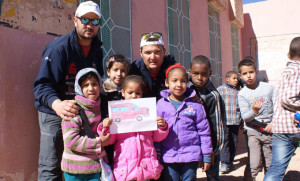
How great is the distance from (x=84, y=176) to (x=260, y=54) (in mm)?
11897

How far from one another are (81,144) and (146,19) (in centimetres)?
379

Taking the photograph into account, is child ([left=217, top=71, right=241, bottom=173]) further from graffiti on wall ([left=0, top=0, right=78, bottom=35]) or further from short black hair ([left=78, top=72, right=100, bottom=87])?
short black hair ([left=78, top=72, right=100, bottom=87])

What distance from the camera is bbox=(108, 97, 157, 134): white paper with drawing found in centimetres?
205

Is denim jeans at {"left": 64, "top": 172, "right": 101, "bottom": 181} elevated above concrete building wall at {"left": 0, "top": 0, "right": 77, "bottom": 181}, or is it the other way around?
concrete building wall at {"left": 0, "top": 0, "right": 77, "bottom": 181}

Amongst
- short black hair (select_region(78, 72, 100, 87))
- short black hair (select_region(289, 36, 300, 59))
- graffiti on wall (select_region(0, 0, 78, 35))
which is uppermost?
graffiti on wall (select_region(0, 0, 78, 35))

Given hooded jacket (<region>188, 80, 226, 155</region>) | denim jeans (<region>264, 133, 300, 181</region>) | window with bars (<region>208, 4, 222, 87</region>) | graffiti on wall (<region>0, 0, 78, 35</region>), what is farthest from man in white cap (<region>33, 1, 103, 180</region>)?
window with bars (<region>208, 4, 222, 87</region>)

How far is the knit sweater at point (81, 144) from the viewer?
197 cm

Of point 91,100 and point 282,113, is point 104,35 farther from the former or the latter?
point 282,113

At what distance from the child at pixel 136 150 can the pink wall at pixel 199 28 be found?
209 inches

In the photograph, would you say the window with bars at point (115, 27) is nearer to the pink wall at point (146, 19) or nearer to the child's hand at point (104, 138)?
the pink wall at point (146, 19)

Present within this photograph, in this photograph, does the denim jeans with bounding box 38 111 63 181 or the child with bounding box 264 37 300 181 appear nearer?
the denim jeans with bounding box 38 111 63 181

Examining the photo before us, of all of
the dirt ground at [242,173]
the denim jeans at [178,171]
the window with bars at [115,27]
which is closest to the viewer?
the denim jeans at [178,171]

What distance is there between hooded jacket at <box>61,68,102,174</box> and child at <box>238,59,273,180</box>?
190 cm

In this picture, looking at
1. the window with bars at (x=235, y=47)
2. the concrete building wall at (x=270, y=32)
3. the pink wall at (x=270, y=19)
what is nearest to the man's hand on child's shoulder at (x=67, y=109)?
the window with bars at (x=235, y=47)
